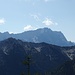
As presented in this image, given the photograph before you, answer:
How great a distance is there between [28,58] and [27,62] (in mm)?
792

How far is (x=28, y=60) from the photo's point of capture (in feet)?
148

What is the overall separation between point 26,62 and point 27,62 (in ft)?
0.98

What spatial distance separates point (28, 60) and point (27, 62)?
0.65 metres

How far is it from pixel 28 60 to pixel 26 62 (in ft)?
3.00

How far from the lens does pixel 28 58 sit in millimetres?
45000

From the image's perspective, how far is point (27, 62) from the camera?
44.6m

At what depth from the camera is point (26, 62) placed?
44.3m

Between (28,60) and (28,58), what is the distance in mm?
396

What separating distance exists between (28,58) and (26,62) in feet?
3.18

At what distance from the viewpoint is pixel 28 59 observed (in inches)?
1778

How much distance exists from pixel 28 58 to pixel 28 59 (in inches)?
9.6
